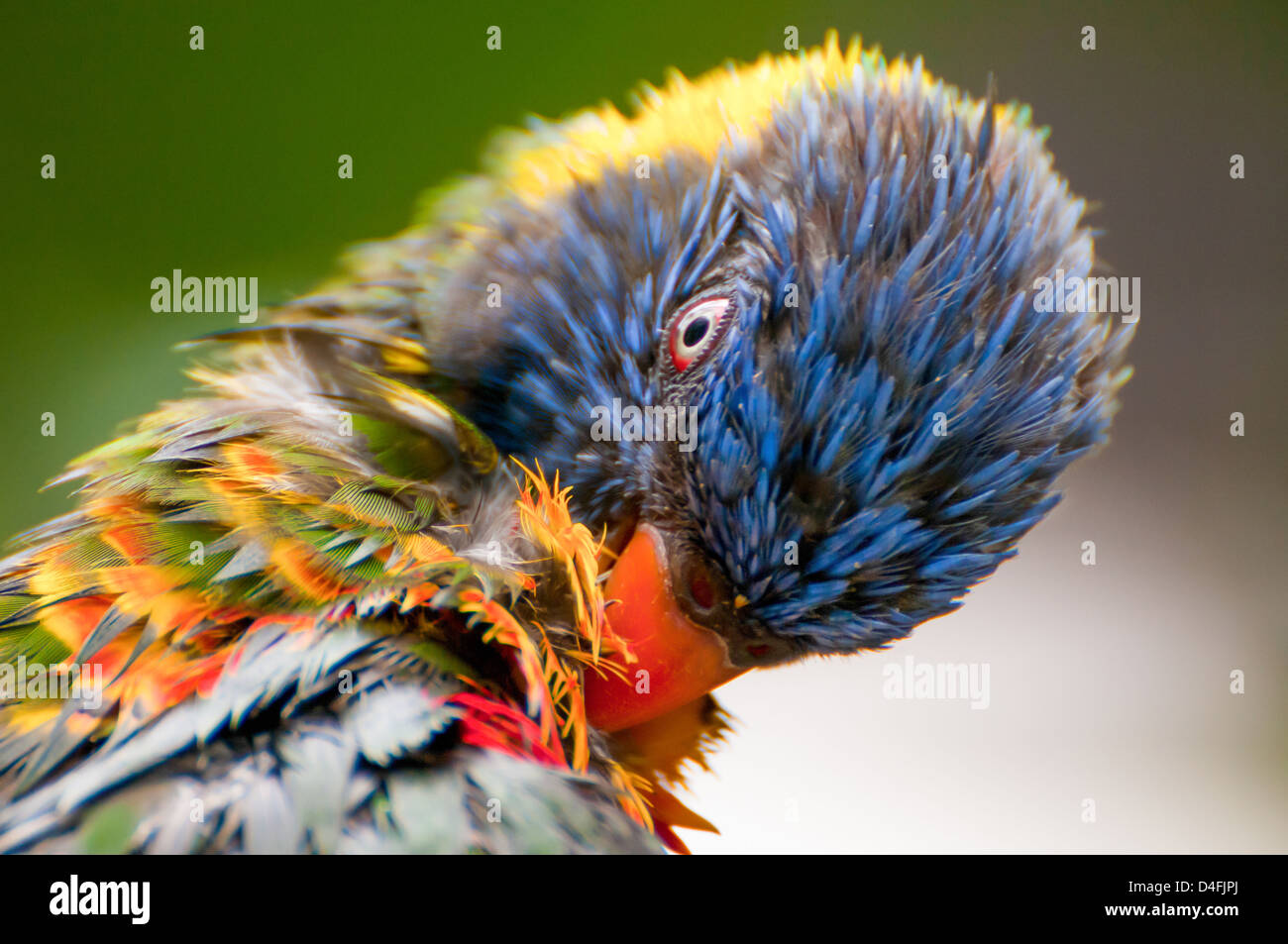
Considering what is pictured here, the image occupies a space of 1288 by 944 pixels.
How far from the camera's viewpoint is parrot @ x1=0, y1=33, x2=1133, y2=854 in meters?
0.64

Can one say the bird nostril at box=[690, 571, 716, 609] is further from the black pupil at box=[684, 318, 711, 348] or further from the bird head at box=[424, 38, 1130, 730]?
the black pupil at box=[684, 318, 711, 348]

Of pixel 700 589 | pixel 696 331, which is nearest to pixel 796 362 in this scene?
pixel 696 331

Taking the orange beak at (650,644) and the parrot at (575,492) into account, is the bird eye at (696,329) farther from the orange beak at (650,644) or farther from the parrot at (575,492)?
the orange beak at (650,644)

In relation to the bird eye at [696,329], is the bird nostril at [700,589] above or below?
below

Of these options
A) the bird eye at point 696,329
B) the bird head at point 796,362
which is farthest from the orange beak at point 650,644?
the bird eye at point 696,329

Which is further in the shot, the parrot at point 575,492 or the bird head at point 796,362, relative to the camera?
the bird head at point 796,362

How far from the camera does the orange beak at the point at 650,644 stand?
31.6 inches

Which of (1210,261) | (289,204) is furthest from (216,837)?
(1210,261)

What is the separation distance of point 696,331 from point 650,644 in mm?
316

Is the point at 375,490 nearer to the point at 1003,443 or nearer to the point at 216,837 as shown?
the point at 216,837

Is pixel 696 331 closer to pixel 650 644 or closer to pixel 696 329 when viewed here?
pixel 696 329

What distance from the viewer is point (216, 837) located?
58cm

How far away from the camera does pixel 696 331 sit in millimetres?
824
